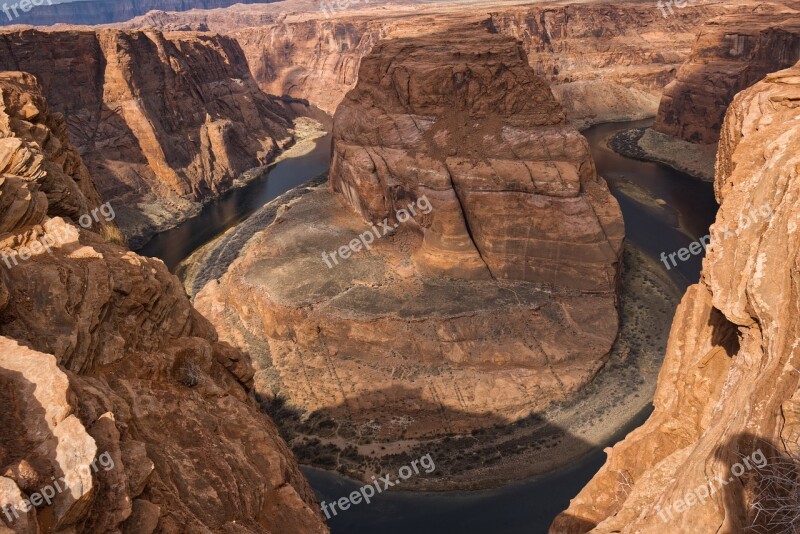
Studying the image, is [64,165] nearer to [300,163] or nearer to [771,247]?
[771,247]

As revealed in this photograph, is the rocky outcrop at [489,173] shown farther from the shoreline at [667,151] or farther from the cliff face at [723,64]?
the cliff face at [723,64]

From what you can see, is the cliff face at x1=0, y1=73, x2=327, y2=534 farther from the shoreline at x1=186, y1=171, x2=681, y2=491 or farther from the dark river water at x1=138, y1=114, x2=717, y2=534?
the shoreline at x1=186, y1=171, x2=681, y2=491

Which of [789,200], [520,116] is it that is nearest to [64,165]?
[789,200]

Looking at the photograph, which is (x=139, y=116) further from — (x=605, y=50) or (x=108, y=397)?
(x=605, y=50)

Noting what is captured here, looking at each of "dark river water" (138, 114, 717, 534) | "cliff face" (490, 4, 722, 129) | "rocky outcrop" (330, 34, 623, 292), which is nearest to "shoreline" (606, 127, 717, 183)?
"dark river water" (138, 114, 717, 534)

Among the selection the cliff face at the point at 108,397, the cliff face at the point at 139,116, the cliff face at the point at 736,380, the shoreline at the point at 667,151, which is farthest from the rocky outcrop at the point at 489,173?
the shoreline at the point at 667,151

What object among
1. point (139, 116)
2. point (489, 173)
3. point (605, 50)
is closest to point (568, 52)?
point (605, 50)

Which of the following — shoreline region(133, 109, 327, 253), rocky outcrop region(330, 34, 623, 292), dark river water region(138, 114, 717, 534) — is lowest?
dark river water region(138, 114, 717, 534)
